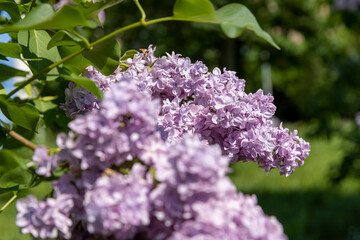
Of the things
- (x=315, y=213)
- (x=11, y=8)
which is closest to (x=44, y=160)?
(x=11, y=8)

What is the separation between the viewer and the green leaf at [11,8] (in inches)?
32.2

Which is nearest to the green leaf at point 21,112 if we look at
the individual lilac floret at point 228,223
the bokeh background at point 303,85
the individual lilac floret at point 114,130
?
the individual lilac floret at point 114,130

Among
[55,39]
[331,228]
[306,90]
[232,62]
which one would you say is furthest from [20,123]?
[306,90]

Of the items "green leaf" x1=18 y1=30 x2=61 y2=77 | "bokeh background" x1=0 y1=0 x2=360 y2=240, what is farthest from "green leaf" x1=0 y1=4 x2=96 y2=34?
"bokeh background" x1=0 y1=0 x2=360 y2=240

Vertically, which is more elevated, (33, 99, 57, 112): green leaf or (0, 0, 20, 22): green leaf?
(0, 0, 20, 22): green leaf

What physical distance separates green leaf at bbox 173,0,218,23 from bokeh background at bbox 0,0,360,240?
3.02 m

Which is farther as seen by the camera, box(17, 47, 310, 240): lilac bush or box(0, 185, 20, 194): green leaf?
box(0, 185, 20, 194): green leaf

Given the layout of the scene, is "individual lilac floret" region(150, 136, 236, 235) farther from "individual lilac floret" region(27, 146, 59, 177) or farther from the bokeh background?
the bokeh background

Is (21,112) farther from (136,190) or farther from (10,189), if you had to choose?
(136,190)

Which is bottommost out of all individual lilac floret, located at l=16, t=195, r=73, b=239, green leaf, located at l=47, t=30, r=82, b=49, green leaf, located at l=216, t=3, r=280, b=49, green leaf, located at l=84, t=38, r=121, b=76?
individual lilac floret, located at l=16, t=195, r=73, b=239

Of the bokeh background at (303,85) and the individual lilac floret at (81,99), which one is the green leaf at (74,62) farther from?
the bokeh background at (303,85)

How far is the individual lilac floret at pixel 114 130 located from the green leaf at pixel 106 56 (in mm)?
254

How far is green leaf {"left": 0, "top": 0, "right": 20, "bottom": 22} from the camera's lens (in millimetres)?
818

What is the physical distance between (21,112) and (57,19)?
21 cm
